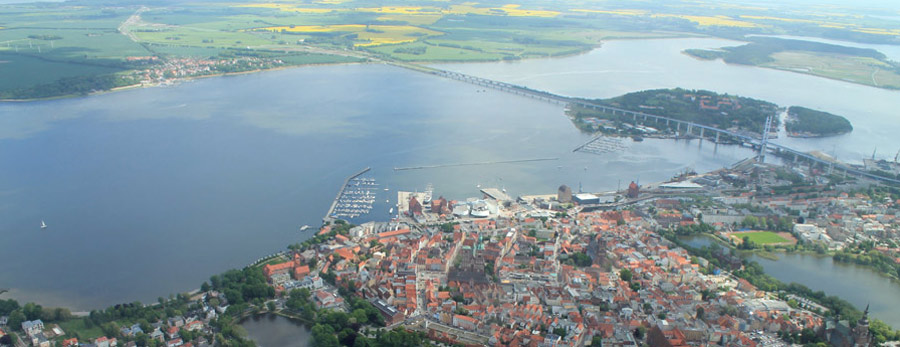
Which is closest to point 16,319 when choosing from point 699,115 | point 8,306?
point 8,306

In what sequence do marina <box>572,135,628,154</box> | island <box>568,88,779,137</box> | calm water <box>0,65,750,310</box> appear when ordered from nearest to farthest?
calm water <box>0,65,750,310</box> → marina <box>572,135,628,154</box> → island <box>568,88,779,137</box>

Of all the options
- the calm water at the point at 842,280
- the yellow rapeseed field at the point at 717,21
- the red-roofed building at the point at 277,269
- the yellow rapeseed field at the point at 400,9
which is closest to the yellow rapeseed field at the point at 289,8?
the yellow rapeseed field at the point at 400,9

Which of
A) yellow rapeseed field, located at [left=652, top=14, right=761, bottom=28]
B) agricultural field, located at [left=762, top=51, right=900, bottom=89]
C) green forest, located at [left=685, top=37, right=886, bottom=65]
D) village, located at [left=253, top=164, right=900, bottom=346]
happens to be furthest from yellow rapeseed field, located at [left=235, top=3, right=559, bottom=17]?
village, located at [left=253, top=164, right=900, bottom=346]

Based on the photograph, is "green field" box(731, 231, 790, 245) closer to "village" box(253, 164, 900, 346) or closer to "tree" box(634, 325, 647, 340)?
"village" box(253, 164, 900, 346)

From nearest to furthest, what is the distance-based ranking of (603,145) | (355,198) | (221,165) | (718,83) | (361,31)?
(355,198) < (221,165) < (603,145) < (718,83) < (361,31)

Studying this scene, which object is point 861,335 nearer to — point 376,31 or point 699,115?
point 699,115

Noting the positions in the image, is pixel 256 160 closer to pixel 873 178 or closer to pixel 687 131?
pixel 687 131
